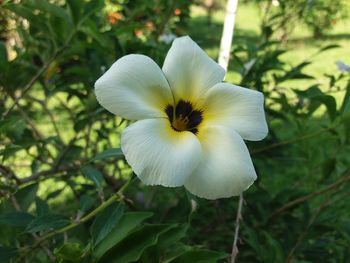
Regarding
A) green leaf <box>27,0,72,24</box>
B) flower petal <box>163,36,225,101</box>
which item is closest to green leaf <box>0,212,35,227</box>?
flower petal <box>163,36,225,101</box>

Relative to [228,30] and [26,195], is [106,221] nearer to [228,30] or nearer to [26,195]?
[26,195]

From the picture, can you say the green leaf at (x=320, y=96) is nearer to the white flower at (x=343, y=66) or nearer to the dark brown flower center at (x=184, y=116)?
the white flower at (x=343, y=66)

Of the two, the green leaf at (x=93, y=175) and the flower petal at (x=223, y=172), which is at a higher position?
the flower petal at (x=223, y=172)

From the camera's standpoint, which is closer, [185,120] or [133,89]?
[133,89]

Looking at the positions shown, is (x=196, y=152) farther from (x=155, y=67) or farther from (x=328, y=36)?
(x=328, y=36)

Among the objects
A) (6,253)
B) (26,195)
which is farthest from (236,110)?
(26,195)

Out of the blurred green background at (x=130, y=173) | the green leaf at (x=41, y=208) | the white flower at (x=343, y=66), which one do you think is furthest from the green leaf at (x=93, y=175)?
the white flower at (x=343, y=66)

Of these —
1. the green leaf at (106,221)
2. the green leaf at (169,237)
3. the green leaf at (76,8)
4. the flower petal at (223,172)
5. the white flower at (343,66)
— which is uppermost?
the green leaf at (76,8)

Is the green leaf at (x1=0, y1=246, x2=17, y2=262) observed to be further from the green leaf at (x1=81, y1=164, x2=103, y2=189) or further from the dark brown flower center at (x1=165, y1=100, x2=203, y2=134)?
the dark brown flower center at (x1=165, y1=100, x2=203, y2=134)
